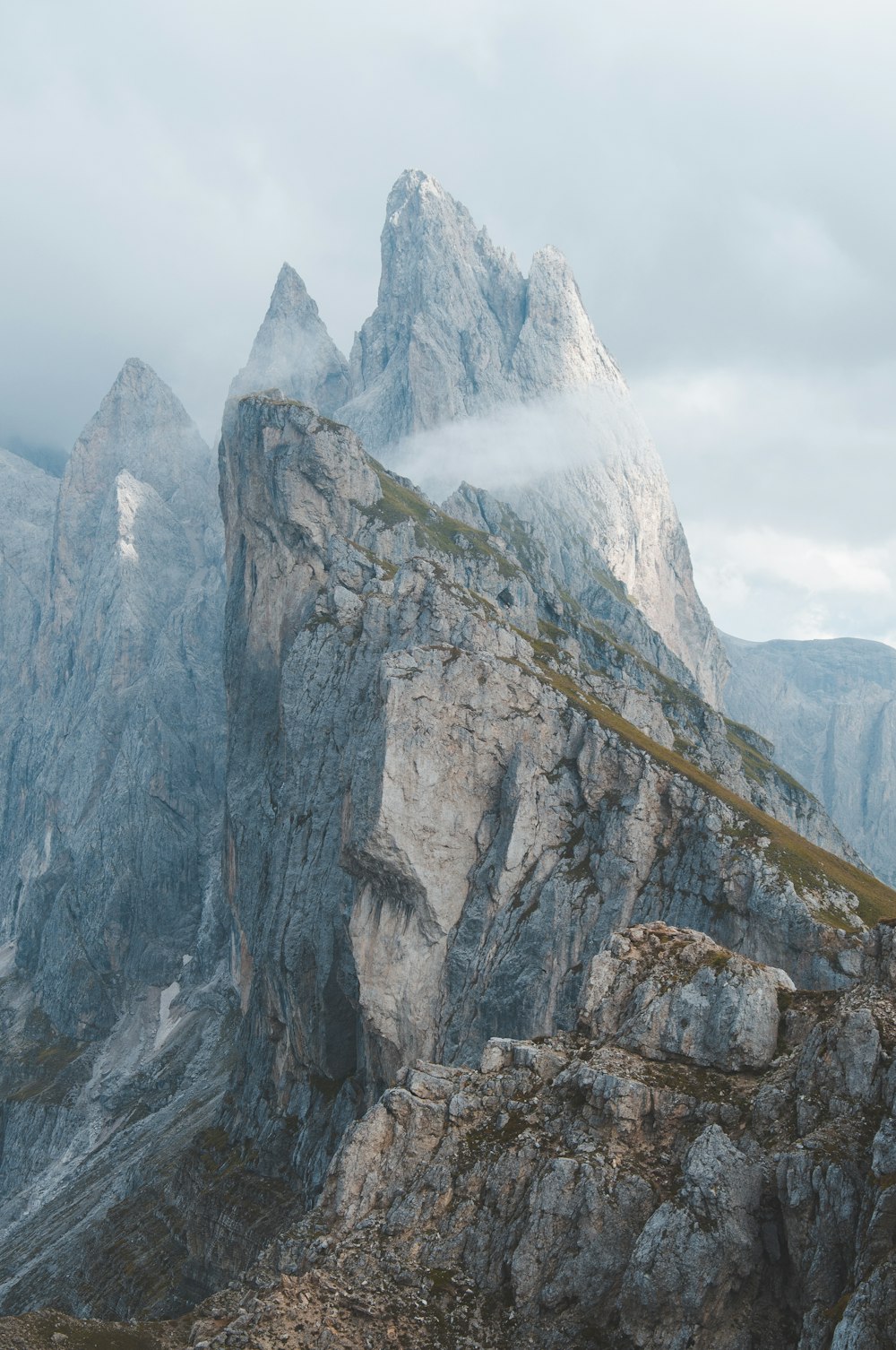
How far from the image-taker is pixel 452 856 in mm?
104812

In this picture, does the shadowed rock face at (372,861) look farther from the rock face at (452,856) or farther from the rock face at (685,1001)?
the rock face at (685,1001)

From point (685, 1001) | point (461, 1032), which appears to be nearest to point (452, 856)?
point (461, 1032)

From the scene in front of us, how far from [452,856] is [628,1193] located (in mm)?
65633

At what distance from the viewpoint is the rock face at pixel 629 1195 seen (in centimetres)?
3506

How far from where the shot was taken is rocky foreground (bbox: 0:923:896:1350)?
115ft

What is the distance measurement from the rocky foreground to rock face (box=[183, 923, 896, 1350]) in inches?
3.0

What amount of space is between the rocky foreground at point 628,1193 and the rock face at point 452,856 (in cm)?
3838

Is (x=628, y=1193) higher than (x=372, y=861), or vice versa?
(x=372, y=861)

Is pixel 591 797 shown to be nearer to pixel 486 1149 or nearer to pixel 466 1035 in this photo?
pixel 466 1035

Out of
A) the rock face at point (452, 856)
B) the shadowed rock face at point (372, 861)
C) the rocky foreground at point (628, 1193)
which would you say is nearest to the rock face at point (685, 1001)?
the rocky foreground at point (628, 1193)

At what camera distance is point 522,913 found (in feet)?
333

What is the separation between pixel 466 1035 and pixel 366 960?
12008mm

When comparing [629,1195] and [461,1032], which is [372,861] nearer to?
[461,1032]

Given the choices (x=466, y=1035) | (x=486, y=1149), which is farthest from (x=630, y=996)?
(x=466, y=1035)
